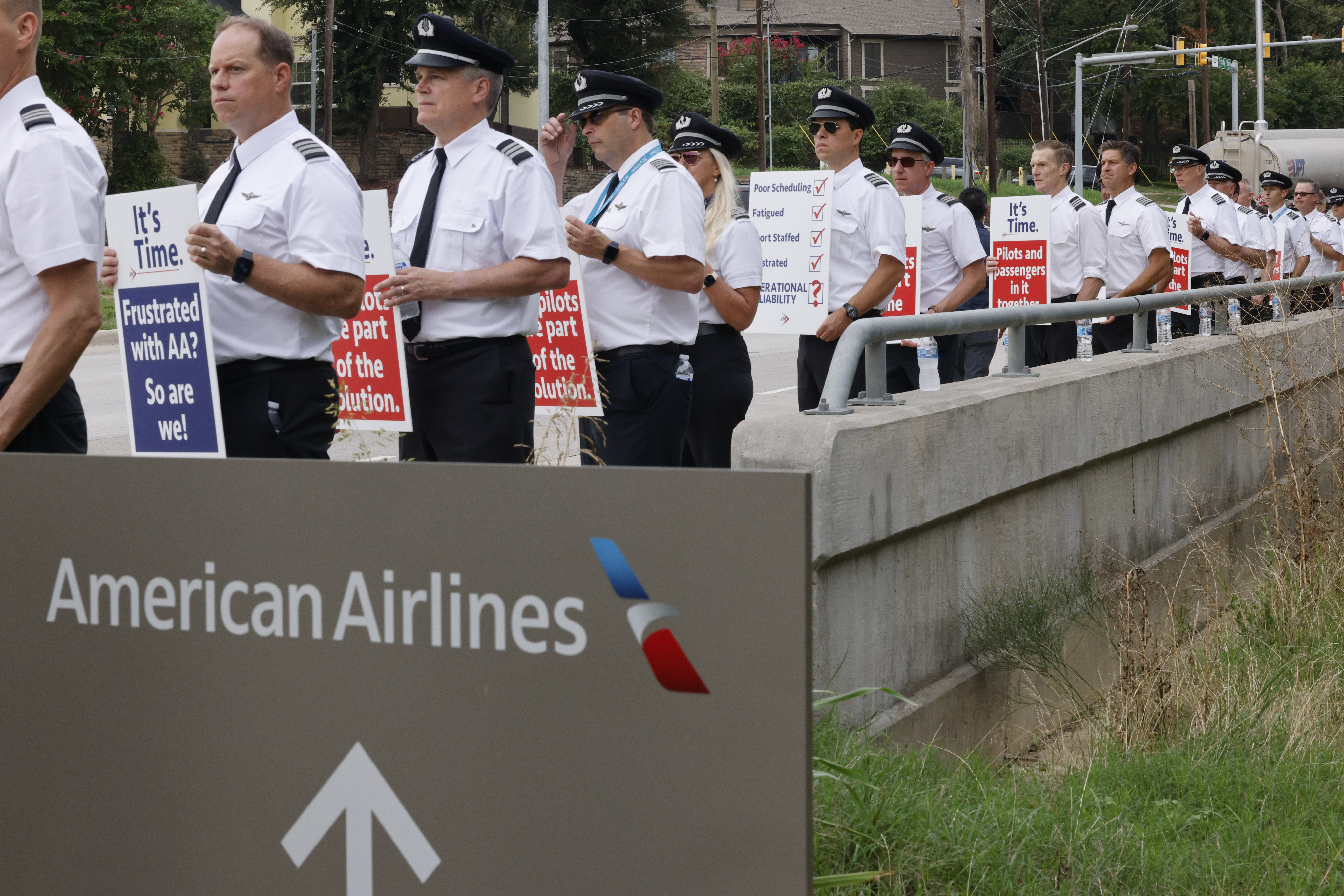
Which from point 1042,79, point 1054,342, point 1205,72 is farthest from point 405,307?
point 1042,79

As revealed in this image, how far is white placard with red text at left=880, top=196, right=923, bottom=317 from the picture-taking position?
780 centimetres

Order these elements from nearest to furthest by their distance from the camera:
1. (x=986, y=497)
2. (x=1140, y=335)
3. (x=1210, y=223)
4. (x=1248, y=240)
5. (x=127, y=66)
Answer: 1. (x=986, y=497)
2. (x=1140, y=335)
3. (x=1210, y=223)
4. (x=1248, y=240)
5. (x=127, y=66)

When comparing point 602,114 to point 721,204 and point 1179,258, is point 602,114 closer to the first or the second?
point 721,204

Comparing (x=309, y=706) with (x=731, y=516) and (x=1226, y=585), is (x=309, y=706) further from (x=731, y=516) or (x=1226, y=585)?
(x=1226, y=585)

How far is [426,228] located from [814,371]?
271cm

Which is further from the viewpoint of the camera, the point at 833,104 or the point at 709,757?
the point at 833,104

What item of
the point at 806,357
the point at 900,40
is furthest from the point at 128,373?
the point at 900,40

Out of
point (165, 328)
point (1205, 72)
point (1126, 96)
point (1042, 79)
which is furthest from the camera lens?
point (1126, 96)

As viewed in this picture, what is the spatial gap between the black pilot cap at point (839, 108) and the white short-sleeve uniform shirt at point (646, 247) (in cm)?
189

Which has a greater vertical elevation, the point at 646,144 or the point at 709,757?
the point at 646,144

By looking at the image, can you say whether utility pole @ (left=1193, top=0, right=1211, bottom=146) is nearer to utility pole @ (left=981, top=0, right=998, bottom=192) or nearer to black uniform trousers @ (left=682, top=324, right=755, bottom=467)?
utility pole @ (left=981, top=0, right=998, bottom=192)

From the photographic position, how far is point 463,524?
180cm

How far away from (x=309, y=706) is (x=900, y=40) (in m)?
89.5

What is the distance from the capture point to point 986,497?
4.95 metres
